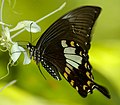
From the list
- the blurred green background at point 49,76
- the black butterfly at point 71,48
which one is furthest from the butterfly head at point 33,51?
the blurred green background at point 49,76

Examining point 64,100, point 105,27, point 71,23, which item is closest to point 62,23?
point 71,23

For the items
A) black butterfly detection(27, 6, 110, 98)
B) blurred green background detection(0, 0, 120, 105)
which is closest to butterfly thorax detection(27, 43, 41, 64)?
black butterfly detection(27, 6, 110, 98)

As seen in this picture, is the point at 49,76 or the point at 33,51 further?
the point at 49,76

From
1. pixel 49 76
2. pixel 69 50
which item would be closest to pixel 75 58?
pixel 69 50

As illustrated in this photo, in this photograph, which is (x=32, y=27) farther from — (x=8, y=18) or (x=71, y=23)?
(x=8, y=18)

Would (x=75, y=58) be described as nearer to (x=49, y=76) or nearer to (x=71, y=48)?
(x=71, y=48)

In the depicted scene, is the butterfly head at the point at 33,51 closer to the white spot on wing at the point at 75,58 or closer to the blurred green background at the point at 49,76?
the white spot on wing at the point at 75,58
